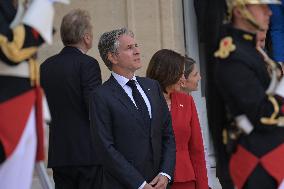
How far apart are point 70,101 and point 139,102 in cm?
87

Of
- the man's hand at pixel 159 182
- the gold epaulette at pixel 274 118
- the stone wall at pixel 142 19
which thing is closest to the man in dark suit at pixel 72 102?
the man's hand at pixel 159 182

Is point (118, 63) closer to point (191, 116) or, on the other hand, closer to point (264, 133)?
point (191, 116)

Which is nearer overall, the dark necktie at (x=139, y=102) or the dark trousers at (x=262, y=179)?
the dark trousers at (x=262, y=179)

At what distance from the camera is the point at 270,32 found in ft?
20.7

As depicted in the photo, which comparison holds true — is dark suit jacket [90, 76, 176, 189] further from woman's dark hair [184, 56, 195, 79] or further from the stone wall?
the stone wall

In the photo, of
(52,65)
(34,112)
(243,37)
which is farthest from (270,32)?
(34,112)

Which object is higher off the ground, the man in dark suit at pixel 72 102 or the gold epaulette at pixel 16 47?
the gold epaulette at pixel 16 47

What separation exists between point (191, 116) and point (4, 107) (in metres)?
1.99

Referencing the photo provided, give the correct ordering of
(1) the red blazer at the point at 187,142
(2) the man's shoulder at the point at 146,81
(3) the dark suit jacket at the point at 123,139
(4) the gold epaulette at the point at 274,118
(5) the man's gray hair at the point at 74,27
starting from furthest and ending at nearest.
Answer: (5) the man's gray hair at the point at 74,27, (1) the red blazer at the point at 187,142, (2) the man's shoulder at the point at 146,81, (3) the dark suit jacket at the point at 123,139, (4) the gold epaulette at the point at 274,118

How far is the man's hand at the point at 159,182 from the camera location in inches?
186

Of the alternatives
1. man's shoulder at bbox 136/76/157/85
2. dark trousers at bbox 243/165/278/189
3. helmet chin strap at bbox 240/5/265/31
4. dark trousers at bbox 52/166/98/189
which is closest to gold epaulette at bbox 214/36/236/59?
helmet chin strap at bbox 240/5/265/31

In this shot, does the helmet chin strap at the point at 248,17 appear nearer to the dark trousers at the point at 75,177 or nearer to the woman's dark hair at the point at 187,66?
the woman's dark hair at the point at 187,66

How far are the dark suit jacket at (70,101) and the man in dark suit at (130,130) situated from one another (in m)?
0.59

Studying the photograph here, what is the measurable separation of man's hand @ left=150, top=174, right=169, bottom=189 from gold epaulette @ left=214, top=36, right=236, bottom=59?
1.16 meters
